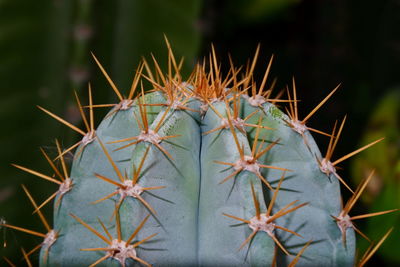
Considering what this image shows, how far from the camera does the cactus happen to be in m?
0.98

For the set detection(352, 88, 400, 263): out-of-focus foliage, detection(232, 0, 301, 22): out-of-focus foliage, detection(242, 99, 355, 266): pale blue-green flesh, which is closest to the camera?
detection(242, 99, 355, 266): pale blue-green flesh

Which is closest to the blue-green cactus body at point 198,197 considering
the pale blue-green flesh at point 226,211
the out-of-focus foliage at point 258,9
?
the pale blue-green flesh at point 226,211

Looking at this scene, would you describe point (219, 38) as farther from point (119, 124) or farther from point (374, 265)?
point (119, 124)

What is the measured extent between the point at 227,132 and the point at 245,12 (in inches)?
95.7

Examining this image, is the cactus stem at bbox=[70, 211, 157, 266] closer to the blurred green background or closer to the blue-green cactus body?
the blue-green cactus body

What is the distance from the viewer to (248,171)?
1004mm

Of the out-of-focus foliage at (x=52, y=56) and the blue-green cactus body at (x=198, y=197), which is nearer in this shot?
the blue-green cactus body at (x=198, y=197)

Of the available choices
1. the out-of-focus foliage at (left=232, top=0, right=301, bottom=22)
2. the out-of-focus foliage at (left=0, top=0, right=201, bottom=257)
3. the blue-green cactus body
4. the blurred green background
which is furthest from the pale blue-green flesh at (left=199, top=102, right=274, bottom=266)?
the out-of-focus foliage at (left=232, top=0, right=301, bottom=22)

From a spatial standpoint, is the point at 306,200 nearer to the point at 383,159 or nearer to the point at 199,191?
the point at 199,191

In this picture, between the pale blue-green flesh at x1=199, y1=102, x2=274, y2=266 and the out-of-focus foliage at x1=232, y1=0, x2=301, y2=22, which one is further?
the out-of-focus foliage at x1=232, y1=0, x2=301, y2=22

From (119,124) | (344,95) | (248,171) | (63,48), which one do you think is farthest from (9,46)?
(344,95)

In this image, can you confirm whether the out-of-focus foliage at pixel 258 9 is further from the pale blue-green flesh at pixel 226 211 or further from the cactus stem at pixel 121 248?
the cactus stem at pixel 121 248

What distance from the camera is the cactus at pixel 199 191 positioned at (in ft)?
3.21

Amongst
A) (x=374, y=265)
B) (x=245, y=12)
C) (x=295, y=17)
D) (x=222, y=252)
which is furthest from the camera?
(x=295, y=17)
